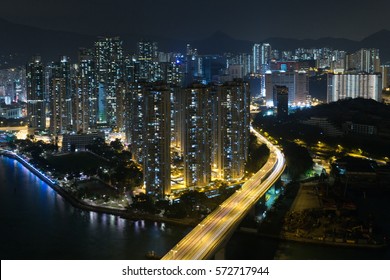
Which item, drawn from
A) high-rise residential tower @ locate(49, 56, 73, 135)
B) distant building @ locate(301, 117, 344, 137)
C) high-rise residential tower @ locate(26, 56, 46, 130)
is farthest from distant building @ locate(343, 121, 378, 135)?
high-rise residential tower @ locate(26, 56, 46, 130)

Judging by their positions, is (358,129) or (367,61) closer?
(358,129)

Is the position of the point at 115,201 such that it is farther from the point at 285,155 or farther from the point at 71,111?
the point at 71,111

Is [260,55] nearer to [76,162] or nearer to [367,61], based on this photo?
[367,61]

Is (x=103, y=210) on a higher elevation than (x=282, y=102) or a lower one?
lower

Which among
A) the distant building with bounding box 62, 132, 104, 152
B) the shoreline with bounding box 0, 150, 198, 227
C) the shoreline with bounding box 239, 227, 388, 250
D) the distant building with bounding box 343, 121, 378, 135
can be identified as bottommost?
the shoreline with bounding box 239, 227, 388, 250

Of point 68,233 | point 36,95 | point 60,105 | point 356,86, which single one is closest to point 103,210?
point 68,233

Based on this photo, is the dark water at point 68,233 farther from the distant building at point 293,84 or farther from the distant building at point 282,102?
the distant building at point 293,84

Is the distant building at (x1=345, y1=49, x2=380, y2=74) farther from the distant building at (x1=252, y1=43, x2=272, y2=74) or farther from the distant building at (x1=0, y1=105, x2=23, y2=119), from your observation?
the distant building at (x1=0, y1=105, x2=23, y2=119)

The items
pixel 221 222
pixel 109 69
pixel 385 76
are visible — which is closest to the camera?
pixel 221 222
